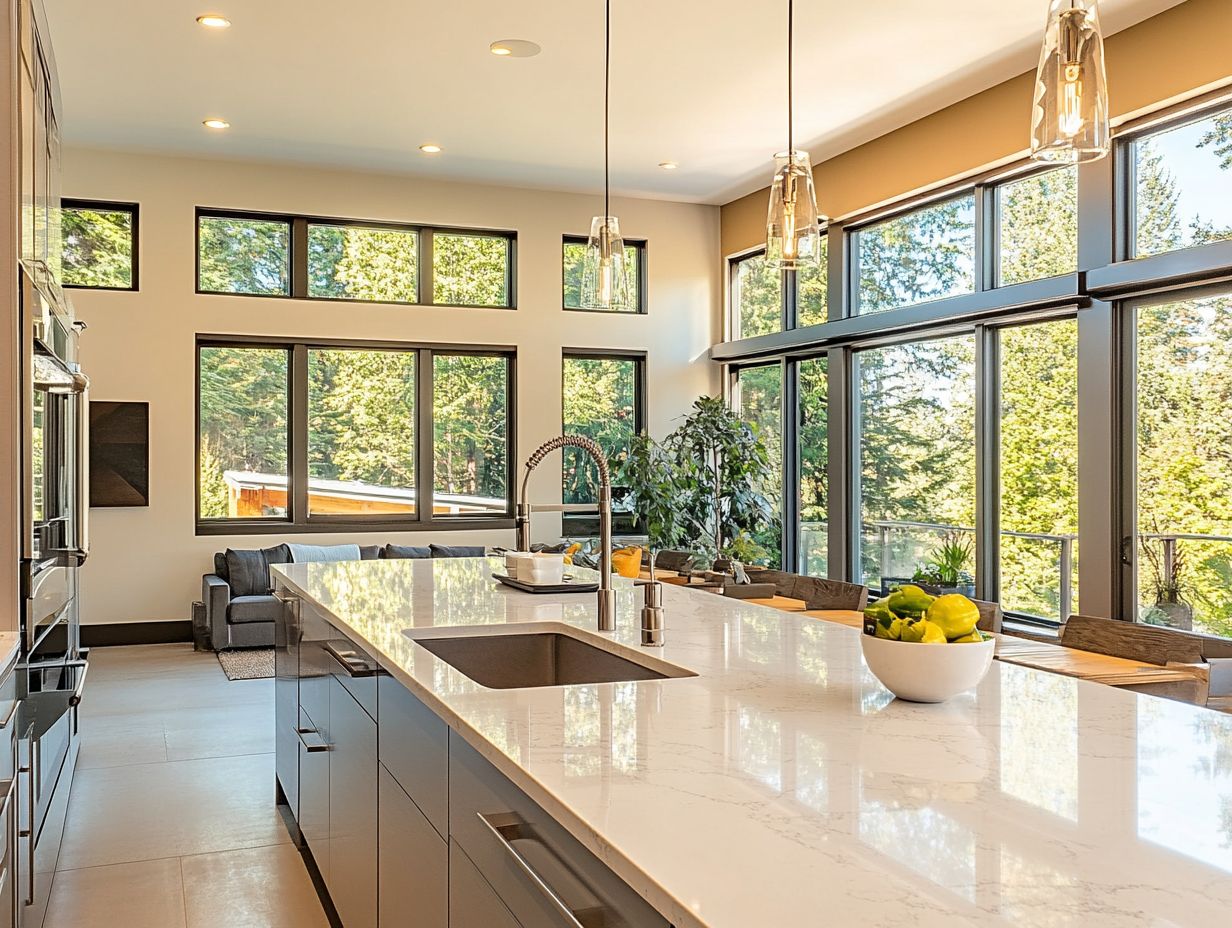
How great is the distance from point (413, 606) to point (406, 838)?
1.00m

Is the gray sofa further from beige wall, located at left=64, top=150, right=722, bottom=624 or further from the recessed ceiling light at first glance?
the recessed ceiling light

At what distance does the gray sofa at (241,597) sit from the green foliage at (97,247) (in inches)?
87.1

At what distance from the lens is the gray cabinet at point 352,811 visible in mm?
2652

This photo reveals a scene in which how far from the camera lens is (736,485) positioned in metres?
9.11

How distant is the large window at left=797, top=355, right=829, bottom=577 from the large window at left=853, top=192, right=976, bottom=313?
79 cm

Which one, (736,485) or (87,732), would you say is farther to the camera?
(736,485)

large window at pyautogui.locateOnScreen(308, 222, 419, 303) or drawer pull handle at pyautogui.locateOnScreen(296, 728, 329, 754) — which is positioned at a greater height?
large window at pyautogui.locateOnScreen(308, 222, 419, 303)

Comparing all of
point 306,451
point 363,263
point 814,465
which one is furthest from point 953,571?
point 363,263

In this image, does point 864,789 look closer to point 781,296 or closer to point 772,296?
point 781,296

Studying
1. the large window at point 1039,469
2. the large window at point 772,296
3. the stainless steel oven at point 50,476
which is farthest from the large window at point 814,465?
the stainless steel oven at point 50,476

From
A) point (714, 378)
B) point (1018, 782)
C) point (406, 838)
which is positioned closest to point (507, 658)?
point (406, 838)

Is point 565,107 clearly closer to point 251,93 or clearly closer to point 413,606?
point 251,93

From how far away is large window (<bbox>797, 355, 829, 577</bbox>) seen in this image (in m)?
8.64

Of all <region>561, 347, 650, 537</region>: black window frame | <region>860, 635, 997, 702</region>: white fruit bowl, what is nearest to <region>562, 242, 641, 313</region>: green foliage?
<region>561, 347, 650, 537</region>: black window frame
